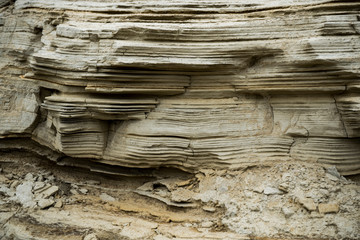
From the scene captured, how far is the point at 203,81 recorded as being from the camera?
5.27 meters

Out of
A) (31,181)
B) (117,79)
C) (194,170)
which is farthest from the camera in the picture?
(31,181)

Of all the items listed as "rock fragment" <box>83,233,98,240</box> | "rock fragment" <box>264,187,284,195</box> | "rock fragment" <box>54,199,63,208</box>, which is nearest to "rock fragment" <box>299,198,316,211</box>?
"rock fragment" <box>264,187,284,195</box>

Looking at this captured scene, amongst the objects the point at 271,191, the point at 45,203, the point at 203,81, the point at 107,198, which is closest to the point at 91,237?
the point at 107,198

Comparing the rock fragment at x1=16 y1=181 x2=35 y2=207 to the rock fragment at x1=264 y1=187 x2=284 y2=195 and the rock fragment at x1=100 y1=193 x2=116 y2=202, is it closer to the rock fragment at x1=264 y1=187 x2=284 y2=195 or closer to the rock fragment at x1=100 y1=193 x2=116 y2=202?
the rock fragment at x1=100 y1=193 x2=116 y2=202

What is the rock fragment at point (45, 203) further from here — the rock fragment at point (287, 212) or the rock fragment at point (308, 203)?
the rock fragment at point (308, 203)

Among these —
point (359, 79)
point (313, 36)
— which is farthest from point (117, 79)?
point (359, 79)

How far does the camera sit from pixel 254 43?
4.93 meters

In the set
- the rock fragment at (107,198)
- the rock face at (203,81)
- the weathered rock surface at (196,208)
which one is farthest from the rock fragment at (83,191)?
the rock face at (203,81)

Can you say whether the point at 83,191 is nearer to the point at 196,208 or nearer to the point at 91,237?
the point at 91,237

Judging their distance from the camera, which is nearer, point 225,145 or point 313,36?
point 313,36

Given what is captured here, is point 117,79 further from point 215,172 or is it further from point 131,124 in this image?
point 215,172

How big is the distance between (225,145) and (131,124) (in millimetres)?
1414

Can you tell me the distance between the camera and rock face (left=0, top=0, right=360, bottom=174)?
4.86 metres

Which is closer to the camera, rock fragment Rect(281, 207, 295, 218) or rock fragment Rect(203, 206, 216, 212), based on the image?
rock fragment Rect(281, 207, 295, 218)
